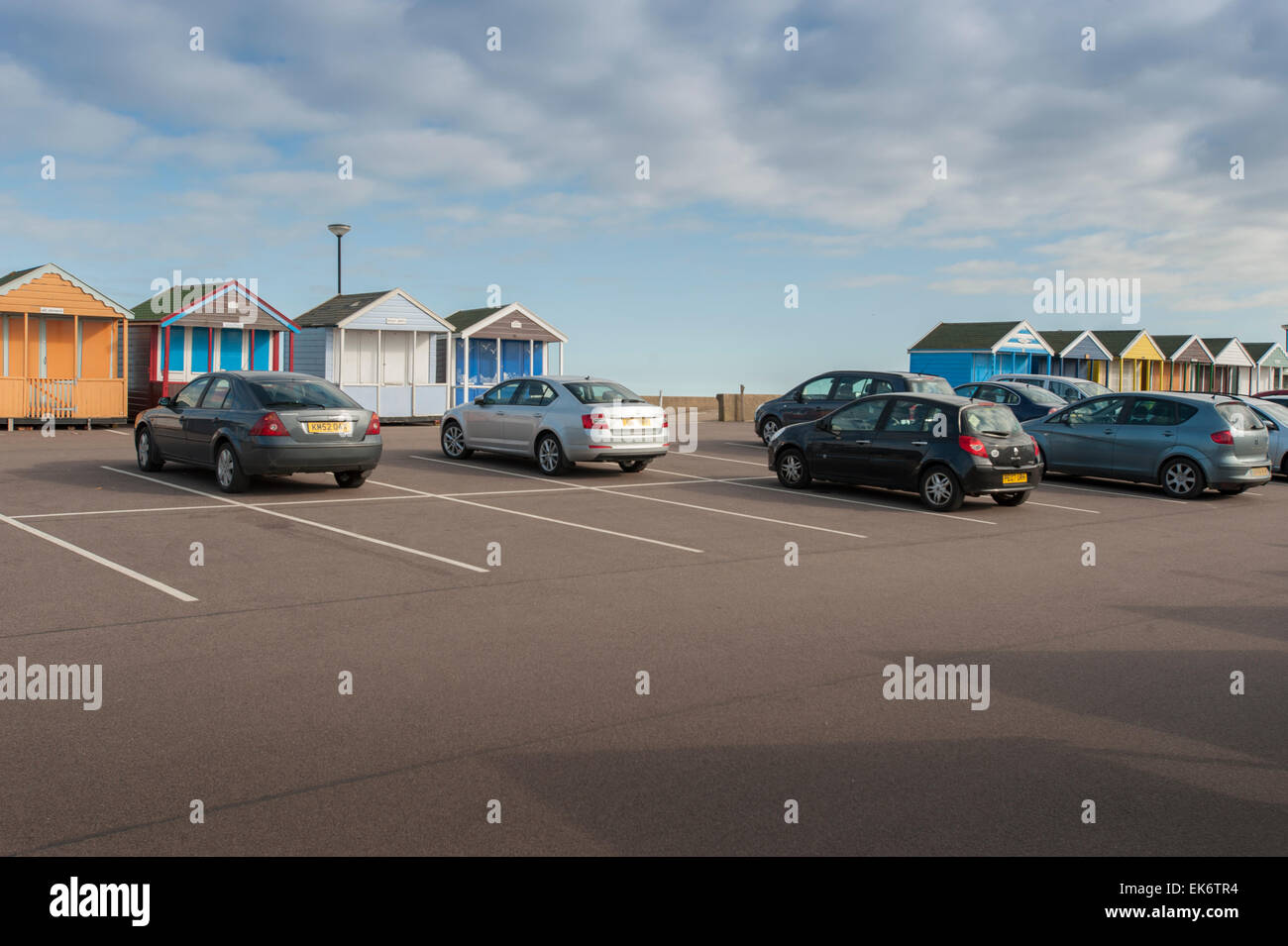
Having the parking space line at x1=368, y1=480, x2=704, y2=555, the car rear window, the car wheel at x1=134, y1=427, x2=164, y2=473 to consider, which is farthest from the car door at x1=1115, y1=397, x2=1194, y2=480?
the car wheel at x1=134, y1=427, x2=164, y2=473

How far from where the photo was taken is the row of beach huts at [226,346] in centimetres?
2522

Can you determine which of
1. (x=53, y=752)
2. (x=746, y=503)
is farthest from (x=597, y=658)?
(x=746, y=503)

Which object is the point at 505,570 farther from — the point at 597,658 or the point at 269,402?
the point at 269,402

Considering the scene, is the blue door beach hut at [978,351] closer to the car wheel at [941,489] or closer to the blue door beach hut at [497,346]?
the blue door beach hut at [497,346]

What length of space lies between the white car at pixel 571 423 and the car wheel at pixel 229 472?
479cm

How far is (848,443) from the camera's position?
15.7 metres

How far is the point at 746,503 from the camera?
48.5ft

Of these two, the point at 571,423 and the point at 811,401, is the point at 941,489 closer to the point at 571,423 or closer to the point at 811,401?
the point at 571,423

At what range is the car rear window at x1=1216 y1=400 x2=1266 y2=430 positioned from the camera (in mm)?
16536

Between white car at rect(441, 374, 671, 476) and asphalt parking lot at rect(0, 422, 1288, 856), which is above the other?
white car at rect(441, 374, 671, 476)

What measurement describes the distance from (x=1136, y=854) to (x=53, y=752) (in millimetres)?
4591

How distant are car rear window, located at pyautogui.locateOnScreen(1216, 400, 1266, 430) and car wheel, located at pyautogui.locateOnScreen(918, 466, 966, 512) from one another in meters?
5.01

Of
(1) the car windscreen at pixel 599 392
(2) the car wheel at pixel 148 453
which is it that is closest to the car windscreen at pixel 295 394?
(2) the car wheel at pixel 148 453

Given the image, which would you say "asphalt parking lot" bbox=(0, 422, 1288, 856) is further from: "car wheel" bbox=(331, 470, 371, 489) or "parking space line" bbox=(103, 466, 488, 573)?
"car wheel" bbox=(331, 470, 371, 489)
